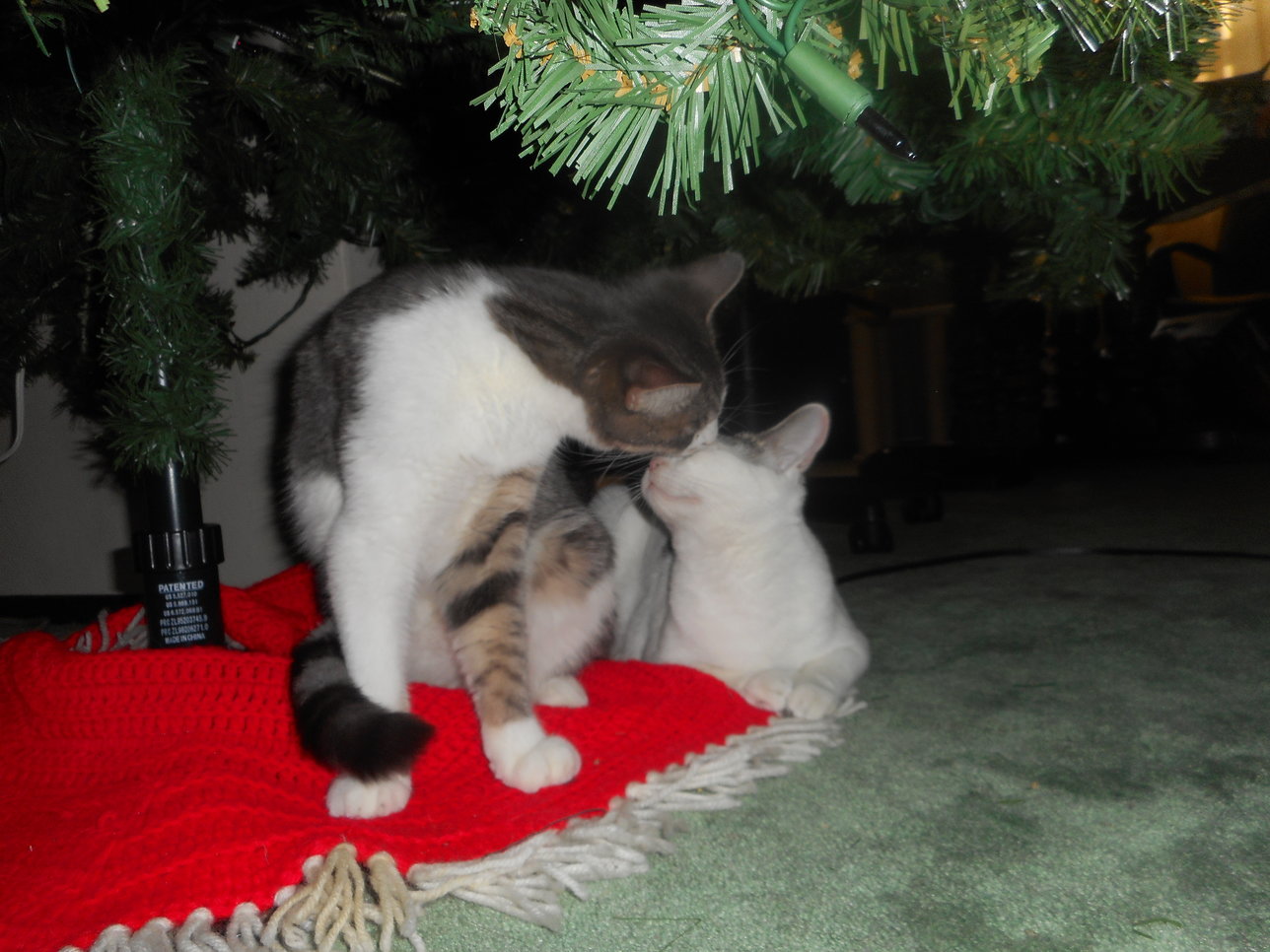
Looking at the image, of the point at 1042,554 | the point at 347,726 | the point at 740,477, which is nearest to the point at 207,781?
the point at 347,726

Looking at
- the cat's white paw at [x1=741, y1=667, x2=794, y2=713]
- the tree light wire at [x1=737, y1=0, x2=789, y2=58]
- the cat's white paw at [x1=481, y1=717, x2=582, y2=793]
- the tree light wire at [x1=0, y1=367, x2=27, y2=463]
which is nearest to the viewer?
the tree light wire at [x1=737, y1=0, x2=789, y2=58]

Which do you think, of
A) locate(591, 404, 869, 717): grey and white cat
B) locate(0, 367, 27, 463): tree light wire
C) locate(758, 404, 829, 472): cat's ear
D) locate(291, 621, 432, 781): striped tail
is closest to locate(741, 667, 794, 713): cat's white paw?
locate(591, 404, 869, 717): grey and white cat

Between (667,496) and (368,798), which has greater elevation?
(667,496)

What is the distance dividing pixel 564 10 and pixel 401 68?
777mm

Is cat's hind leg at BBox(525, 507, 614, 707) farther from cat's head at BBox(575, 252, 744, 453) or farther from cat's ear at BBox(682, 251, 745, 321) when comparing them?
cat's ear at BBox(682, 251, 745, 321)

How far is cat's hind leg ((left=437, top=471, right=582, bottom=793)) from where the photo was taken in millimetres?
1033

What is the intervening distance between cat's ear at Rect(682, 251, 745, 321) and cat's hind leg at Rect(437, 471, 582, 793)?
35 centimetres

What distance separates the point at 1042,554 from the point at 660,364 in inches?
56.0

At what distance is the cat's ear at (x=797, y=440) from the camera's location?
138 centimetres

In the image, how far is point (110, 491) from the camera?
1813mm

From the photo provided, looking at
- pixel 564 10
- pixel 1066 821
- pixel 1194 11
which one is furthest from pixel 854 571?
pixel 564 10

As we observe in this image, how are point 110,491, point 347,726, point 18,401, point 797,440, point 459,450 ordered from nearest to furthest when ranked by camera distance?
point 347,726
point 459,450
point 797,440
point 18,401
point 110,491

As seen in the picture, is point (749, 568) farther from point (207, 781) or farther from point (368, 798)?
point (207, 781)

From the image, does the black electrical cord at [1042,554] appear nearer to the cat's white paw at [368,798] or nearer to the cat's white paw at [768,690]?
the cat's white paw at [768,690]
